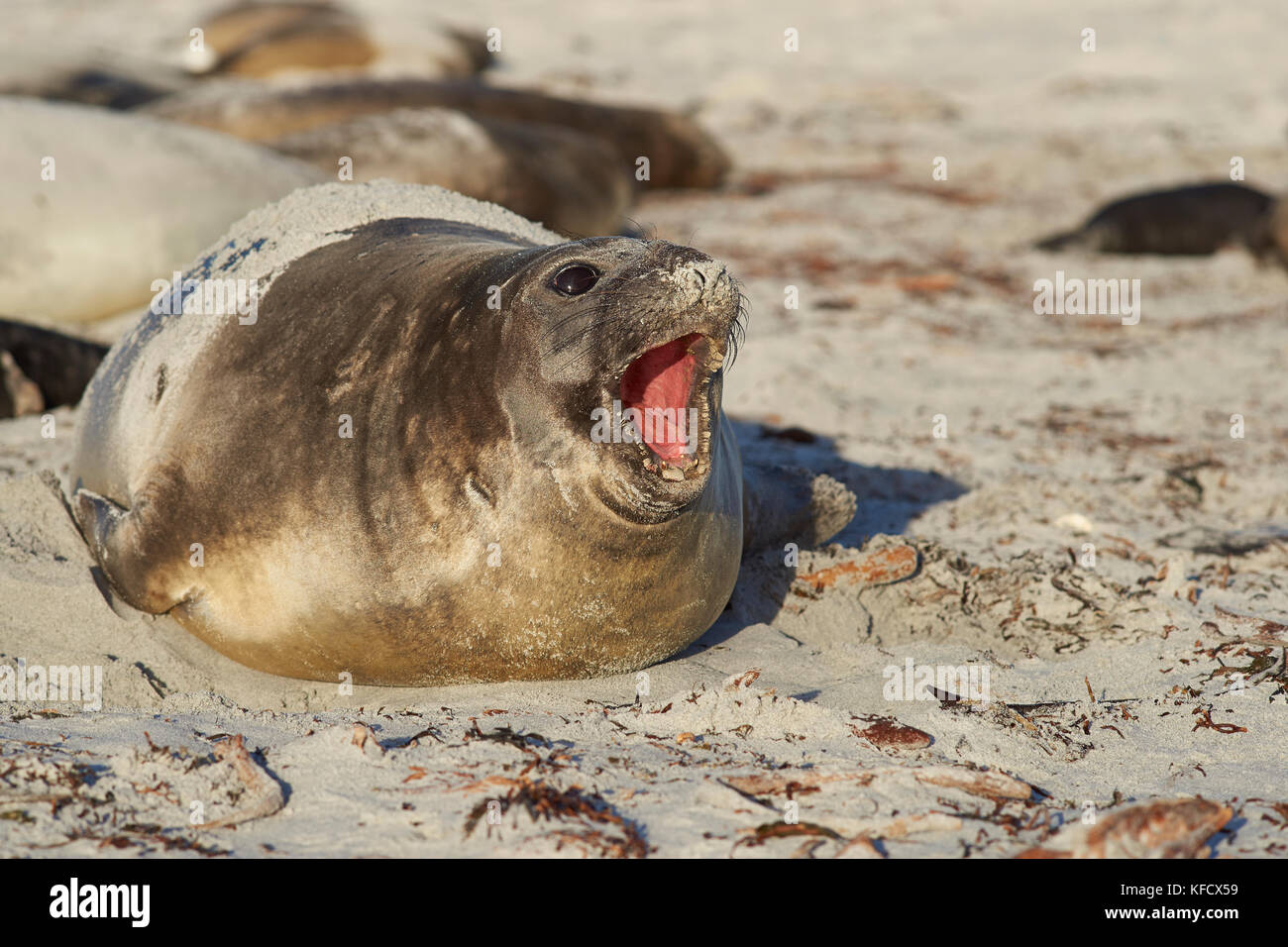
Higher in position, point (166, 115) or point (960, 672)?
point (166, 115)


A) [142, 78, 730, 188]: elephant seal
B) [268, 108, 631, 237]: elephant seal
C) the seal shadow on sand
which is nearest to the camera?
the seal shadow on sand

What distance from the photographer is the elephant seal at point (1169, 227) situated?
29.5 feet

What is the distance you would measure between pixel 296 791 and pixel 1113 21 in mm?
16878

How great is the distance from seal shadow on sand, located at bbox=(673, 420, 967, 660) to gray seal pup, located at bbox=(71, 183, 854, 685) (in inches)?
16.9

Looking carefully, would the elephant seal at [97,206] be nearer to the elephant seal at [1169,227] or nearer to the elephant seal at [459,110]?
the elephant seal at [459,110]

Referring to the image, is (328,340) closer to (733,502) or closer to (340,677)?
(340,677)

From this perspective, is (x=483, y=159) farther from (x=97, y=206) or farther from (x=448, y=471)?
(x=448, y=471)

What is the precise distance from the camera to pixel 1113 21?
16797mm

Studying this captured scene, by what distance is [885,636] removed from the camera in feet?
11.6

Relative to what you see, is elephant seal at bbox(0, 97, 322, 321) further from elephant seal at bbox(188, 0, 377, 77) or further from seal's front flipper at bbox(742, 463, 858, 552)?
elephant seal at bbox(188, 0, 377, 77)

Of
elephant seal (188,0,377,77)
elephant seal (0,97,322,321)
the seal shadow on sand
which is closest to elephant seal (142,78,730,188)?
elephant seal (188,0,377,77)

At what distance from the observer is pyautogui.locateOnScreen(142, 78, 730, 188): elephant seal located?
8672mm

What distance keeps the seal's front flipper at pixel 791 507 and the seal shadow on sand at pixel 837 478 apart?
3.0 inches
